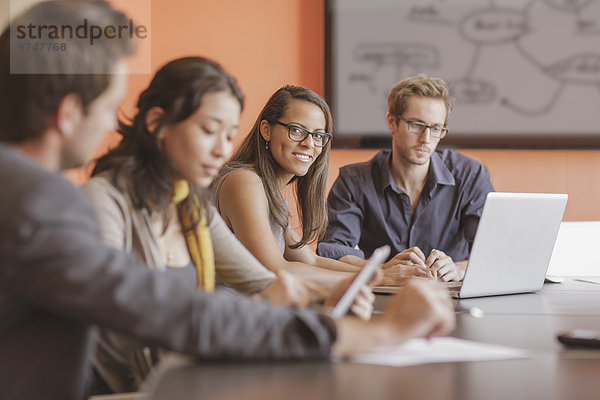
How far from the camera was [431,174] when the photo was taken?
9.09 ft

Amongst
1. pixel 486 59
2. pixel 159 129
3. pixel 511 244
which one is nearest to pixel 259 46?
pixel 486 59

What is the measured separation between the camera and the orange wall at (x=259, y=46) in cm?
323

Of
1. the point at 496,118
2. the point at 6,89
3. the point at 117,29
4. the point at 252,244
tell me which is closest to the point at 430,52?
the point at 496,118

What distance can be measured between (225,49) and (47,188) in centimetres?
260

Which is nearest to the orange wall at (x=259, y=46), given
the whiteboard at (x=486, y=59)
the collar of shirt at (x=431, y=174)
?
the whiteboard at (x=486, y=59)

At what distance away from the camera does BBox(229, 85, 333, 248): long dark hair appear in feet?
7.18

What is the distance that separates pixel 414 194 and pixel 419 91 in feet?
1.43

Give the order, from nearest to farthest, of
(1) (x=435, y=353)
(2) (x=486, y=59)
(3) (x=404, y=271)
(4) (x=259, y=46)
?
(1) (x=435, y=353), (3) (x=404, y=271), (2) (x=486, y=59), (4) (x=259, y=46)

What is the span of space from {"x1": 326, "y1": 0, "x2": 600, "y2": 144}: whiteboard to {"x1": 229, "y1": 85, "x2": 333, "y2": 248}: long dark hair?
957 mm

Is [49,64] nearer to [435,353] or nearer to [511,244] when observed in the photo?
[435,353]

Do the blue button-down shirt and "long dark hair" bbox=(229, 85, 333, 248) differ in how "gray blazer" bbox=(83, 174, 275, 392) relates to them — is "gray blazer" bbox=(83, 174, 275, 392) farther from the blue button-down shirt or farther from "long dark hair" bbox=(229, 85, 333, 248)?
the blue button-down shirt

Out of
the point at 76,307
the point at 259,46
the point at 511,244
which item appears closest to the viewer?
the point at 76,307

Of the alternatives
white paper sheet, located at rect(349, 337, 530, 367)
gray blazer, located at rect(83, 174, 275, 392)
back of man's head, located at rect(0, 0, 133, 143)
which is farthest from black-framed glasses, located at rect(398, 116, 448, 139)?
back of man's head, located at rect(0, 0, 133, 143)

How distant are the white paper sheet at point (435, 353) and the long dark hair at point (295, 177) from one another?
1.15 m
